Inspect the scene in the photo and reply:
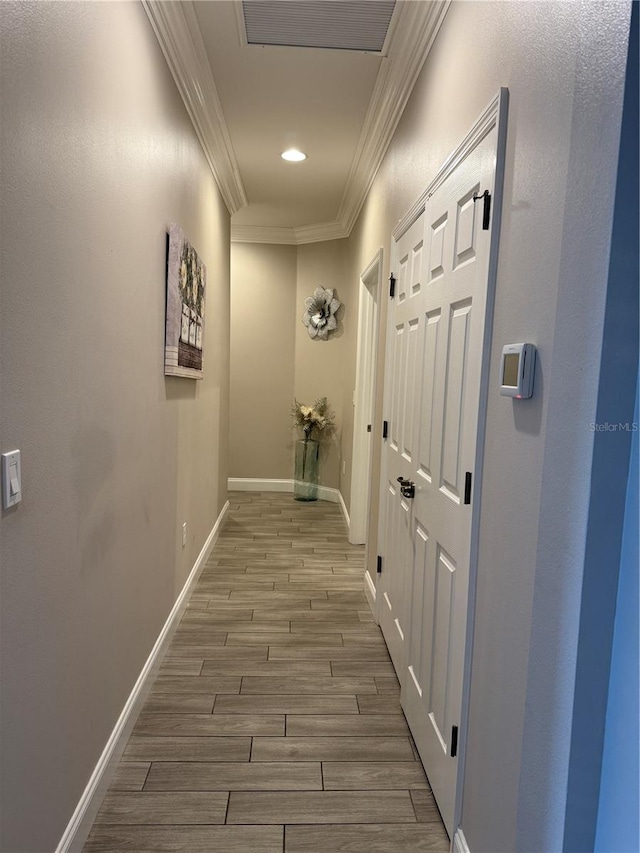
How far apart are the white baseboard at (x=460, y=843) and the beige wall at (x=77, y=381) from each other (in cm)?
108

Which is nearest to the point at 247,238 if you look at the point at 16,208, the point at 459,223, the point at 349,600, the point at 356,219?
the point at 356,219

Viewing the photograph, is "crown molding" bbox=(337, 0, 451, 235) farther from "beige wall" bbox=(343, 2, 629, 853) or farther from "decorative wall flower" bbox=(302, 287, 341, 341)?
"decorative wall flower" bbox=(302, 287, 341, 341)

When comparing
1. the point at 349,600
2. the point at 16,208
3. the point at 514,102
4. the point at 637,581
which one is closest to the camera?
the point at 637,581

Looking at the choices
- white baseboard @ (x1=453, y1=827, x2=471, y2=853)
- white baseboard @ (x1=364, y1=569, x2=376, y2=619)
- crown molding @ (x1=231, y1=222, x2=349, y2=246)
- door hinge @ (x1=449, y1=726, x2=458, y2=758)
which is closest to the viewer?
white baseboard @ (x1=453, y1=827, x2=471, y2=853)

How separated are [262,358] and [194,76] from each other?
363 cm

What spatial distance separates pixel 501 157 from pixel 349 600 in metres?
2.69

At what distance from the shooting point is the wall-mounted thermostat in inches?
45.4

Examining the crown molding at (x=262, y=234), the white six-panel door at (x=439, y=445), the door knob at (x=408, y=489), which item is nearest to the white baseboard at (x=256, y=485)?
the crown molding at (x=262, y=234)

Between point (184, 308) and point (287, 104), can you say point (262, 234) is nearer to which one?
point (287, 104)

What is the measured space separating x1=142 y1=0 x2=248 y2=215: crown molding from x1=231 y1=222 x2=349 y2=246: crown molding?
1763mm

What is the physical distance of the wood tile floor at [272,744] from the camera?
164 cm

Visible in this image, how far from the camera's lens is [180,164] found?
272 cm

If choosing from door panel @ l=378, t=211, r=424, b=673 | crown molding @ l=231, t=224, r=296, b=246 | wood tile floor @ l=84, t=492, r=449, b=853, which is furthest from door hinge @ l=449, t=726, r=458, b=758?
crown molding @ l=231, t=224, r=296, b=246

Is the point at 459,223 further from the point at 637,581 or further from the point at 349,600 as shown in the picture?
the point at 349,600
